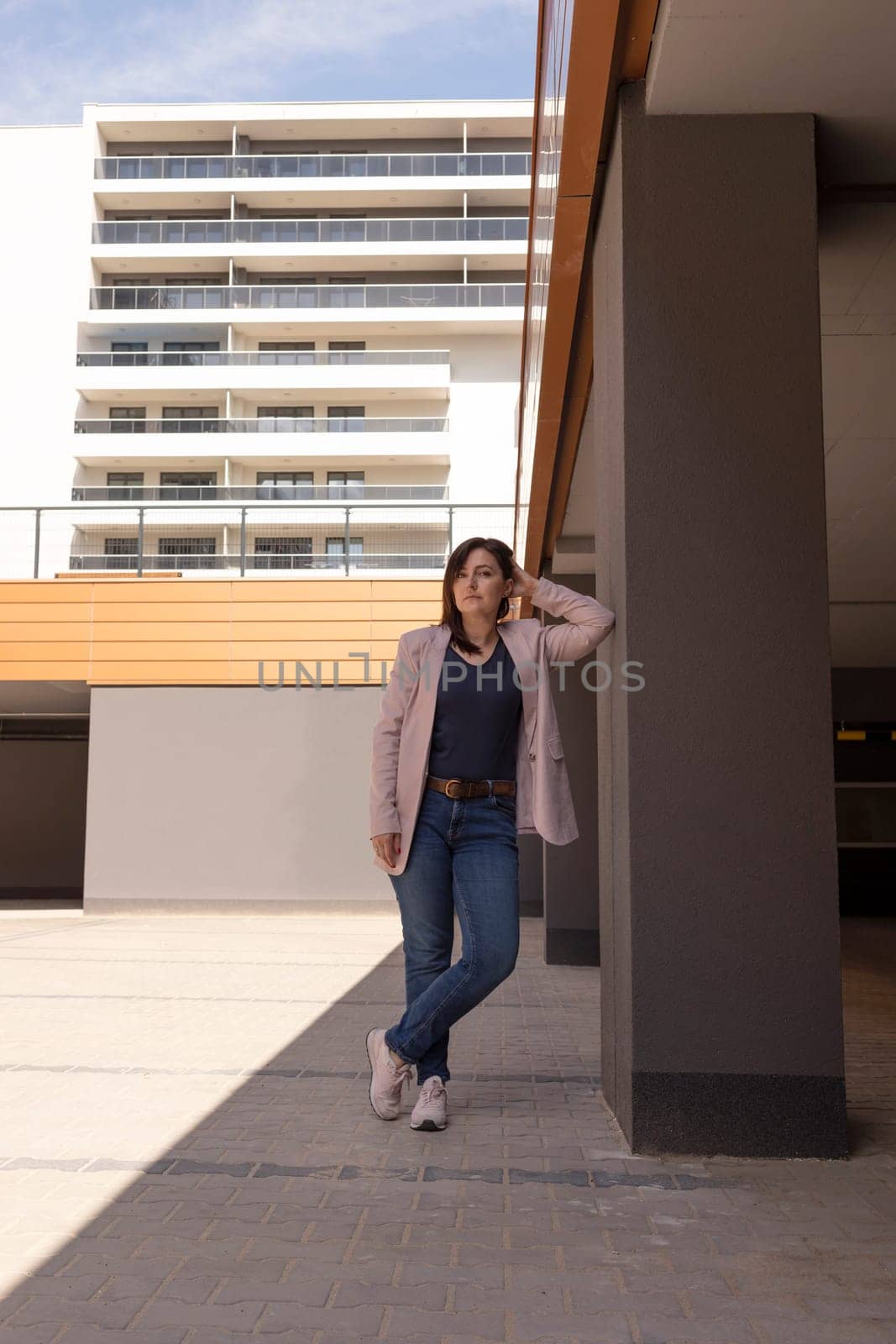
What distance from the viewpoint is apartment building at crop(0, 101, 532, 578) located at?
121 feet

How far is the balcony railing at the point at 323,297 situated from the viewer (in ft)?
123

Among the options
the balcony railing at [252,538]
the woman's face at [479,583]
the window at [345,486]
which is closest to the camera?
the woman's face at [479,583]

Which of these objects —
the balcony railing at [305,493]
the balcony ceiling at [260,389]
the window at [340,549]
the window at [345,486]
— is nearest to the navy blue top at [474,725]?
the window at [340,549]

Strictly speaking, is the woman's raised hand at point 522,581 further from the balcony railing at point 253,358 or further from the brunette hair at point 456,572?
the balcony railing at point 253,358

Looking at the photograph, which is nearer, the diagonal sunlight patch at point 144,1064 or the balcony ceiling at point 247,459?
the diagonal sunlight patch at point 144,1064

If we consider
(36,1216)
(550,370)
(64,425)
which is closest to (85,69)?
(64,425)

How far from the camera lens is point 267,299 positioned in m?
38.0

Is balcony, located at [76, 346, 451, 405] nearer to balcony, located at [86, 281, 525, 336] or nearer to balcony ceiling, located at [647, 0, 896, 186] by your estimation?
balcony, located at [86, 281, 525, 336]

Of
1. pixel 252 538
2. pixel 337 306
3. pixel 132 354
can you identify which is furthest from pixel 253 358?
pixel 252 538

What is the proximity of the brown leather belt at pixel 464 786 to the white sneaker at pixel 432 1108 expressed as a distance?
851 millimetres

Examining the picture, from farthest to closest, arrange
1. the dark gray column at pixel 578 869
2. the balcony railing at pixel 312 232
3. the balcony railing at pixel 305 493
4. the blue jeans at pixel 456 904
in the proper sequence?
the balcony railing at pixel 312 232
the balcony railing at pixel 305 493
the dark gray column at pixel 578 869
the blue jeans at pixel 456 904

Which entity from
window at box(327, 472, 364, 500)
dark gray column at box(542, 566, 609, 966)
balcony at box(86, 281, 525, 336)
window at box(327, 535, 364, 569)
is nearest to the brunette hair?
dark gray column at box(542, 566, 609, 966)

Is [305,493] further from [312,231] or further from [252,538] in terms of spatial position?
[252,538]

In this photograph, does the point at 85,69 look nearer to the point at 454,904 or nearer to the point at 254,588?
the point at 254,588
